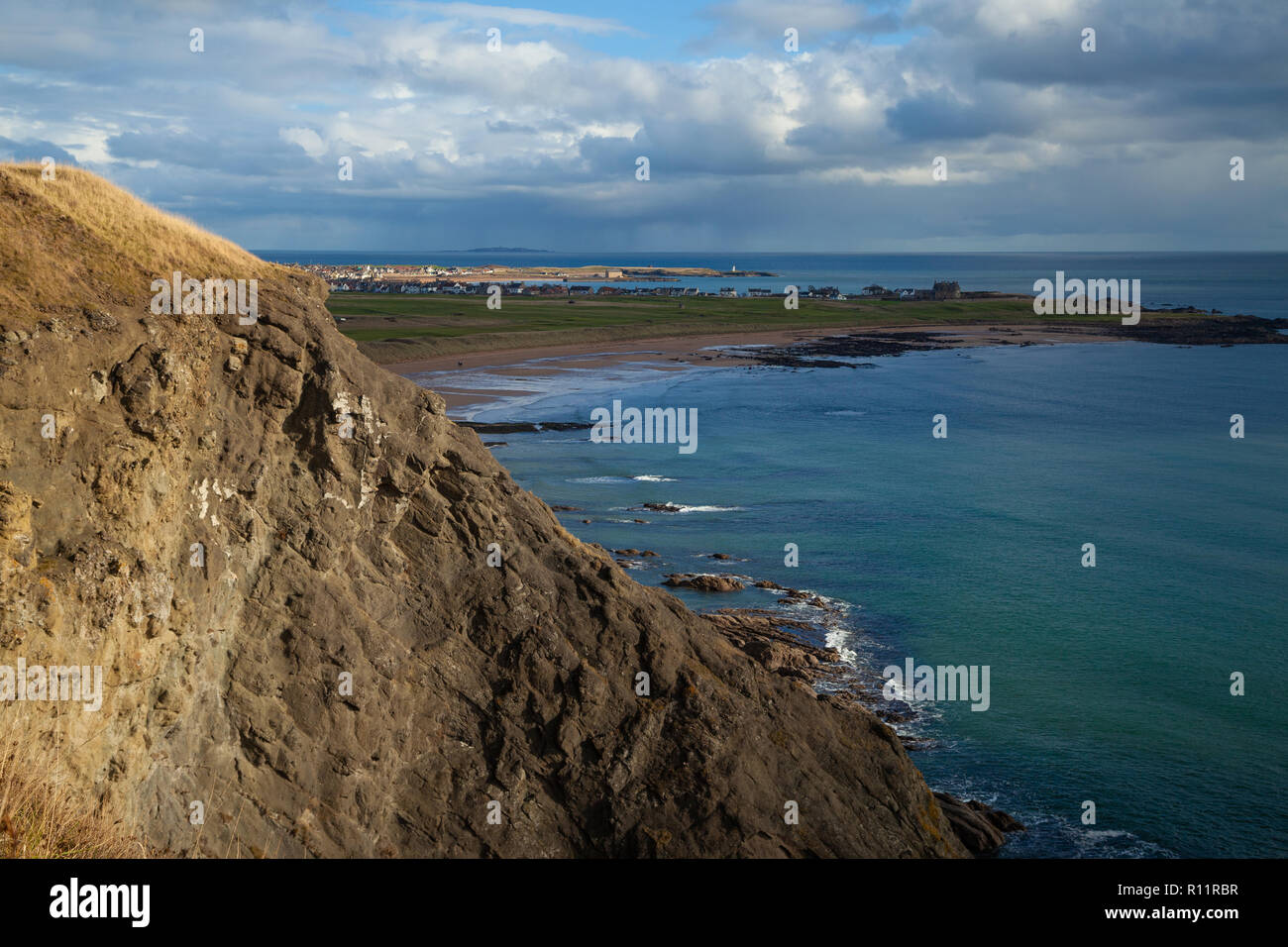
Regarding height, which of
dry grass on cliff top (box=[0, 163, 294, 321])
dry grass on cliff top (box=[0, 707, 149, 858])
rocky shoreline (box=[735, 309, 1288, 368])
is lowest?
dry grass on cliff top (box=[0, 707, 149, 858])

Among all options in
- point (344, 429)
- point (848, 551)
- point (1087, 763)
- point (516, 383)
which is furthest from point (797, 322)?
point (344, 429)

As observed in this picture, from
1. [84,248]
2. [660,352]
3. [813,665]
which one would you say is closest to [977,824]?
[813,665]

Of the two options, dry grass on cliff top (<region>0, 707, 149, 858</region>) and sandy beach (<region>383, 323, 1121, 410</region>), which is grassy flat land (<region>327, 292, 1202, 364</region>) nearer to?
sandy beach (<region>383, 323, 1121, 410</region>)

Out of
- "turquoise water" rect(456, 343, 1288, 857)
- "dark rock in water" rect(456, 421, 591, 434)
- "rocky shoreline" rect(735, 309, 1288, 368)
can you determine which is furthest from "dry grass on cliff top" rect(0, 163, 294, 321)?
"rocky shoreline" rect(735, 309, 1288, 368)

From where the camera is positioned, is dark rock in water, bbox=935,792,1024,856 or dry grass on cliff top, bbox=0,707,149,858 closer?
dry grass on cliff top, bbox=0,707,149,858

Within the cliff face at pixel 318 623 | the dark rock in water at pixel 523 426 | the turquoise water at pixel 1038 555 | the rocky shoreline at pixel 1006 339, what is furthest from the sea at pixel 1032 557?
the rocky shoreline at pixel 1006 339
